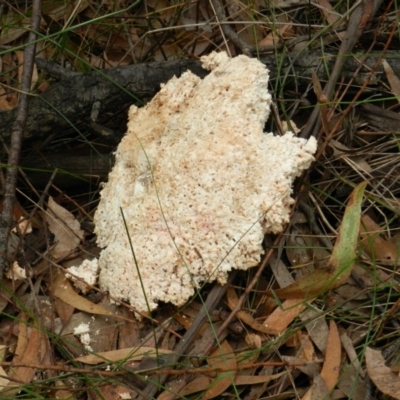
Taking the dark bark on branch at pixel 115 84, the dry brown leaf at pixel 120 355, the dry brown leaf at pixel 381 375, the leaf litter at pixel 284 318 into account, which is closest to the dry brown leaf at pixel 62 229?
the leaf litter at pixel 284 318

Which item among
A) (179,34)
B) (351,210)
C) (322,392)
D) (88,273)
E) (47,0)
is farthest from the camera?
(47,0)

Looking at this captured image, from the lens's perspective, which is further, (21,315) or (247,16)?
(247,16)

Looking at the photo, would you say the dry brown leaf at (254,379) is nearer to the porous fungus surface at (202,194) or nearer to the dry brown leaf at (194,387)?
the dry brown leaf at (194,387)

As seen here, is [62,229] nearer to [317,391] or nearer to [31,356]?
[31,356]

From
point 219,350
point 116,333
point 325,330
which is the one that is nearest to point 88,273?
point 116,333

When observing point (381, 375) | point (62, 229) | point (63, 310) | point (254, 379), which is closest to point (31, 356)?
point (63, 310)

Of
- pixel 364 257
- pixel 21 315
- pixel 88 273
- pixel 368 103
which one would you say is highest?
pixel 368 103

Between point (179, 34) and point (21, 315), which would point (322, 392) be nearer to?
point (21, 315)
